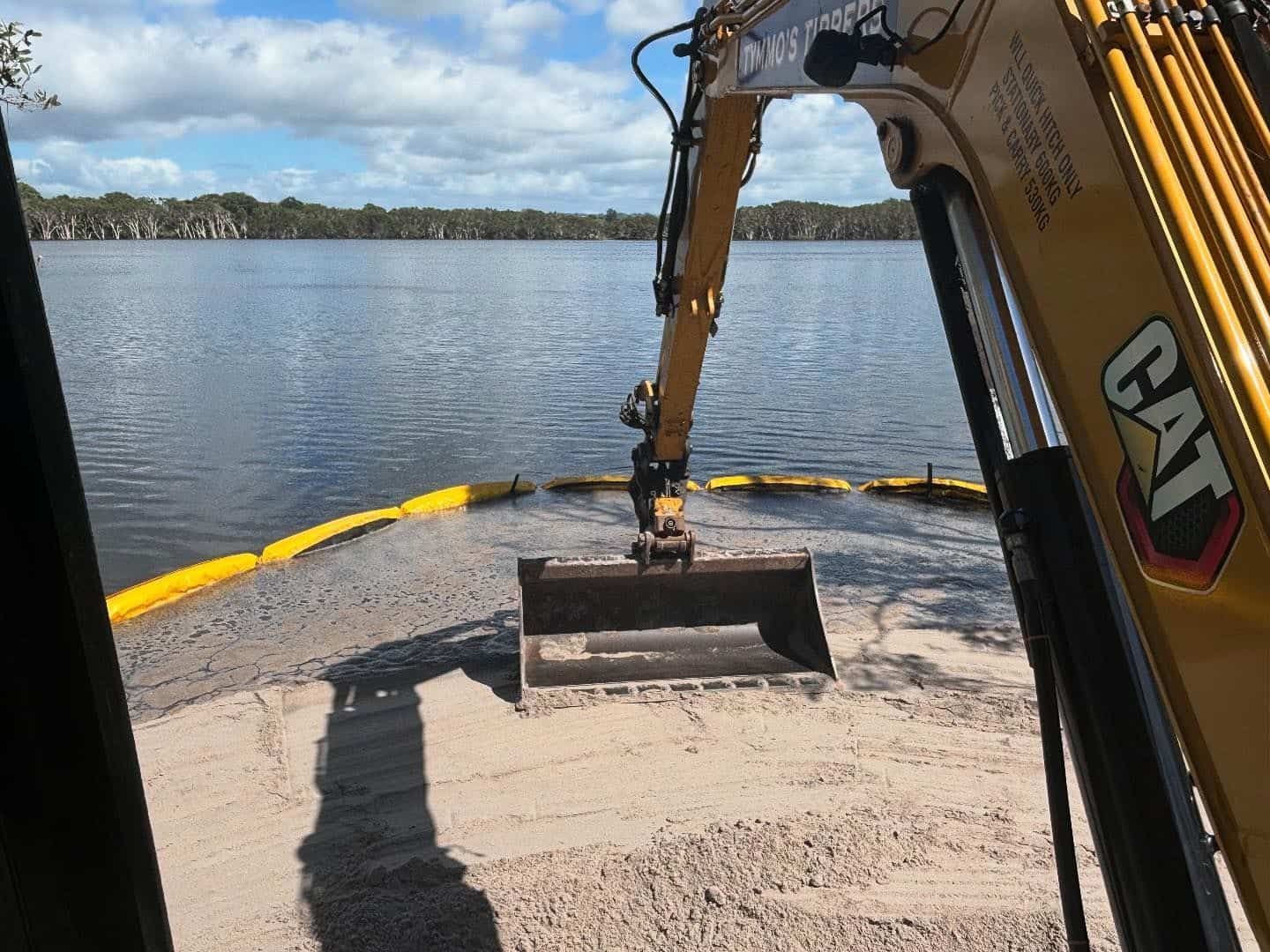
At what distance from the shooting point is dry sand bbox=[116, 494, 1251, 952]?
396 centimetres

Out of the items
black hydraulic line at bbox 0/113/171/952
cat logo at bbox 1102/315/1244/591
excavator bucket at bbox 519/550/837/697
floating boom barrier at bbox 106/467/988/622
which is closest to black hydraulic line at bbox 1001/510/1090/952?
cat logo at bbox 1102/315/1244/591

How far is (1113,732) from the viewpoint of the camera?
169 cm

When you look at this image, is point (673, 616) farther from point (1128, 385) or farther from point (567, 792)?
point (1128, 385)


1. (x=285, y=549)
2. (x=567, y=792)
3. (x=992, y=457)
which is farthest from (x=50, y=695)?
(x=285, y=549)

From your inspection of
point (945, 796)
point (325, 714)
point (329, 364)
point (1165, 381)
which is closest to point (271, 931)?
point (325, 714)

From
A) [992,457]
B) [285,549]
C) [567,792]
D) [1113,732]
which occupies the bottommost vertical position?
[567,792]

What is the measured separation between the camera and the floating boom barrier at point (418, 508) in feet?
25.5

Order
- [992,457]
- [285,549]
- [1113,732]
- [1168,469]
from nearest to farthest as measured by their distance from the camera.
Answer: [1168,469] < [1113,732] < [992,457] < [285,549]

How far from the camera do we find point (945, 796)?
189 inches

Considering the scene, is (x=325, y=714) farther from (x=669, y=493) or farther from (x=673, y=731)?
(x=669, y=493)

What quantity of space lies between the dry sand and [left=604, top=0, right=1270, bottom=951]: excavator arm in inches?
97.7

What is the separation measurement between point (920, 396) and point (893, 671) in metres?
13.9

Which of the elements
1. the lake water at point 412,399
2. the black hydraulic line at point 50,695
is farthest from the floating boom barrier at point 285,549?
the black hydraulic line at point 50,695

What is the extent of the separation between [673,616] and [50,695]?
5.32m
